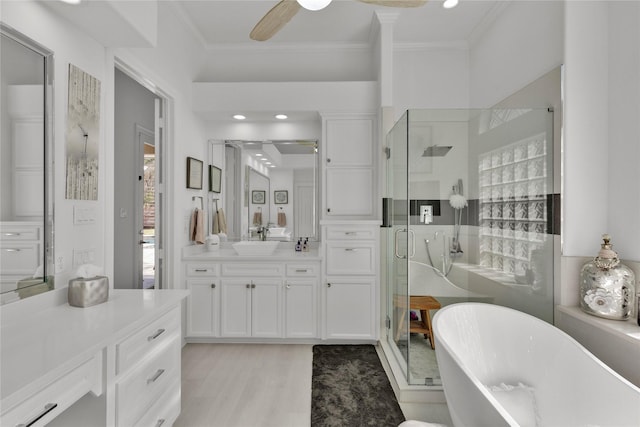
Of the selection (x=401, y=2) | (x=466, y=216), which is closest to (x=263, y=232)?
(x=466, y=216)

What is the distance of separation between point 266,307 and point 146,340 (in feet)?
5.32

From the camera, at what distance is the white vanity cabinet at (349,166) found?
3258 millimetres

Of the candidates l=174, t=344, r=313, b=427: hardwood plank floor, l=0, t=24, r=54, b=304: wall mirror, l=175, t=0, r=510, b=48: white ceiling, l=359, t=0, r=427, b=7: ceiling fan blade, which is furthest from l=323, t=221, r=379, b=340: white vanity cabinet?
l=0, t=24, r=54, b=304: wall mirror

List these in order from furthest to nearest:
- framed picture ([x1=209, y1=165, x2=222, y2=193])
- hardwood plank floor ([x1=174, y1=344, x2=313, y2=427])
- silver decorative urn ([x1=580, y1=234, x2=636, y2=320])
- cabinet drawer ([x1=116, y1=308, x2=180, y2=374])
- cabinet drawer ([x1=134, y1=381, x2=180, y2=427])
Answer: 1. framed picture ([x1=209, y1=165, x2=222, y2=193])
2. hardwood plank floor ([x1=174, y1=344, x2=313, y2=427])
3. silver decorative urn ([x1=580, y1=234, x2=636, y2=320])
4. cabinet drawer ([x1=134, y1=381, x2=180, y2=427])
5. cabinet drawer ([x1=116, y1=308, x2=180, y2=374])

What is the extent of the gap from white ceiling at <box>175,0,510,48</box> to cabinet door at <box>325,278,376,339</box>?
8.08 feet

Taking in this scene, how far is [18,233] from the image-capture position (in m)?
1.38

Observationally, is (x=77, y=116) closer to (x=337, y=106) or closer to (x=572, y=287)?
(x=337, y=106)

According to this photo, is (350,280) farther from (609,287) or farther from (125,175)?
(125,175)

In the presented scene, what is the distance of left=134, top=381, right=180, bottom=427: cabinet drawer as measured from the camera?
1504 millimetres

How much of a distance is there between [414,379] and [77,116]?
2.58m

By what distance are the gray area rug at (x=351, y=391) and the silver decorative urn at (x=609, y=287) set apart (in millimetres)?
1307

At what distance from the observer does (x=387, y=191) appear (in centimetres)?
301

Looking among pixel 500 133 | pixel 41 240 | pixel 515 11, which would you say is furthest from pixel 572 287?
pixel 41 240

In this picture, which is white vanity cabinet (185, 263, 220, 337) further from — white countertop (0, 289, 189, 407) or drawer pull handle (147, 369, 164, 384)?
drawer pull handle (147, 369, 164, 384)
